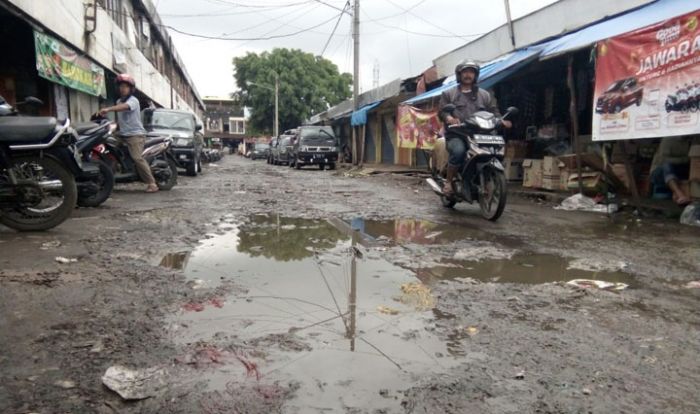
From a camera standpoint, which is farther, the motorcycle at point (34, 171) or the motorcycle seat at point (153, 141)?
the motorcycle seat at point (153, 141)

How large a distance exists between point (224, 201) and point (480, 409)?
22.1 feet

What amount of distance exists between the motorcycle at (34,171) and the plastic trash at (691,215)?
653 cm

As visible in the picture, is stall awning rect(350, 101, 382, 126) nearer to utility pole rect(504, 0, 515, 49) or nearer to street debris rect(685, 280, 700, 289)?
utility pole rect(504, 0, 515, 49)

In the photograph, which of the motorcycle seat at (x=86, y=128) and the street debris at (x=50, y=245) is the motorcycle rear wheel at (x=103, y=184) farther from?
the street debris at (x=50, y=245)

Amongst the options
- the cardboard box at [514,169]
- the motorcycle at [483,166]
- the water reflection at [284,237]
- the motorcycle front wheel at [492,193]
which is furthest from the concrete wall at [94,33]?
the cardboard box at [514,169]

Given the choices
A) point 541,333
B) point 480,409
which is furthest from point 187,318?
point 541,333

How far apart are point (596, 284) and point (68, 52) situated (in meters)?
11.1

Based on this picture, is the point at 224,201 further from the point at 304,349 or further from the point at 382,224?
the point at 304,349

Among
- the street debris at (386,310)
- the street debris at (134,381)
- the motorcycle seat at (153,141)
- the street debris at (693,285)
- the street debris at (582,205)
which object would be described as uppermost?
the motorcycle seat at (153,141)

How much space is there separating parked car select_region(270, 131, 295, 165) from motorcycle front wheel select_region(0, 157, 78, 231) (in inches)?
739

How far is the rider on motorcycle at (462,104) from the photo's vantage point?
6469 mm

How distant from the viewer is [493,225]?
6000 mm

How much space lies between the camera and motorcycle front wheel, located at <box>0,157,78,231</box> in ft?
15.7

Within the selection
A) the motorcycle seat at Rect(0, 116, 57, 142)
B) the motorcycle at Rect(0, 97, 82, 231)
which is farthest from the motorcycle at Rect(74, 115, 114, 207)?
the motorcycle seat at Rect(0, 116, 57, 142)
